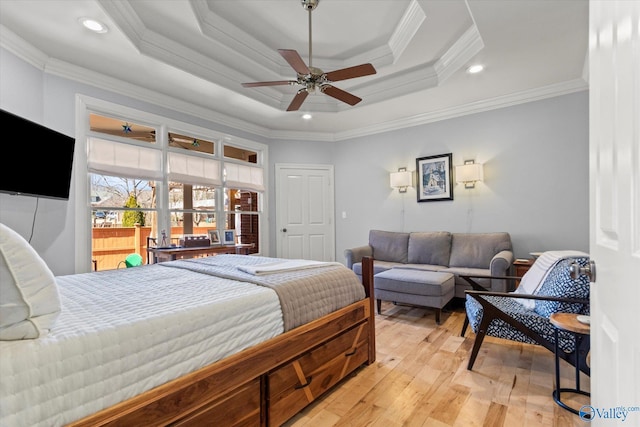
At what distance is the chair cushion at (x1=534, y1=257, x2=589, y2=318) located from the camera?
198cm

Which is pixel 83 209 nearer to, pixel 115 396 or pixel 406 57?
pixel 115 396

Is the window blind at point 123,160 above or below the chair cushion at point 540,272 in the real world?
above

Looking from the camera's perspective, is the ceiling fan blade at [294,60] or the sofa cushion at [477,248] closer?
the ceiling fan blade at [294,60]

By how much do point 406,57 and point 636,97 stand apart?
10.2ft

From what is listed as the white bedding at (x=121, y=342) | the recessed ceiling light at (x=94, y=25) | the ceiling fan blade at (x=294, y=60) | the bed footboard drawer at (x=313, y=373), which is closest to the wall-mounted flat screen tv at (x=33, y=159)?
the recessed ceiling light at (x=94, y=25)

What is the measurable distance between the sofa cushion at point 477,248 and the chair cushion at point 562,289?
5.09ft

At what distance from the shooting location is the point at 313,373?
1821mm

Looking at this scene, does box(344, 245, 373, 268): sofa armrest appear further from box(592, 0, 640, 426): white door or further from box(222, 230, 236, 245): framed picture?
box(592, 0, 640, 426): white door

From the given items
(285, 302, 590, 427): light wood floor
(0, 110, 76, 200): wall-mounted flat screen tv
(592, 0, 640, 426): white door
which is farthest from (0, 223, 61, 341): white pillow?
(0, 110, 76, 200): wall-mounted flat screen tv

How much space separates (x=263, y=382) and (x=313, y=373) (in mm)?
398

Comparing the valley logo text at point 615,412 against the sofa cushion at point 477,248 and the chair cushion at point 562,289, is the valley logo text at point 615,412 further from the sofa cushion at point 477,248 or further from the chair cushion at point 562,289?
the sofa cushion at point 477,248

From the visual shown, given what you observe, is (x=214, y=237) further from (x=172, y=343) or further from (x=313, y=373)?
(x=172, y=343)

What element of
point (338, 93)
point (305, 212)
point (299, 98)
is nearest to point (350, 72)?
point (338, 93)

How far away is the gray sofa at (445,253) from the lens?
3559 millimetres
